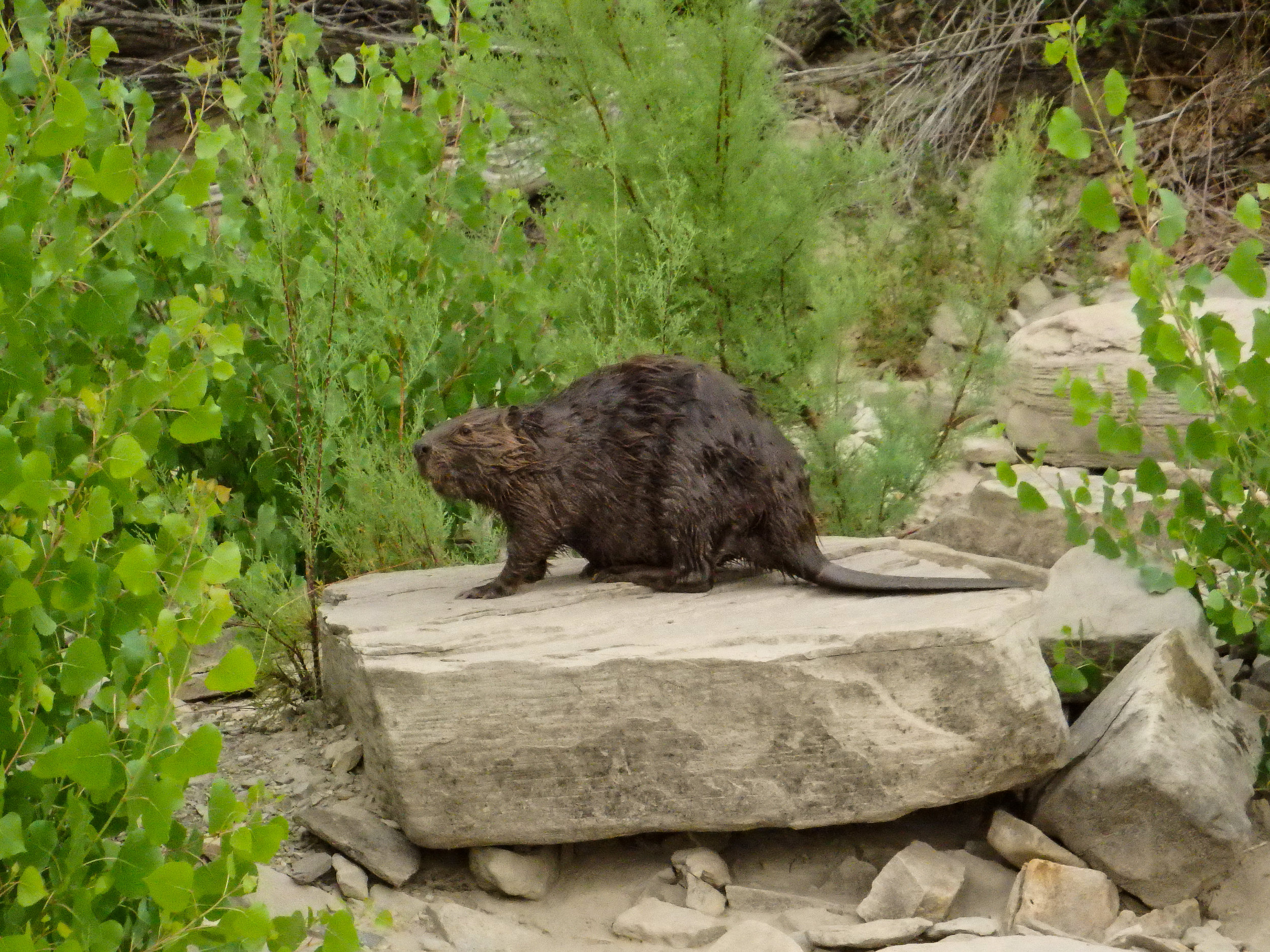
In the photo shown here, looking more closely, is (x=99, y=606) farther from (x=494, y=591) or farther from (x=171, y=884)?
(x=494, y=591)

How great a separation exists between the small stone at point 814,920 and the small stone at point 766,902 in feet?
0.08

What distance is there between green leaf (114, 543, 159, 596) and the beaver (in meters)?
1.66

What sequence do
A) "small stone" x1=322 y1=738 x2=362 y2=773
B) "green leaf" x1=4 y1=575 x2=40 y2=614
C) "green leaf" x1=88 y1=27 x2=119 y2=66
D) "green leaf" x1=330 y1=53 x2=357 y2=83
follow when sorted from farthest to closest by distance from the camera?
"green leaf" x1=330 y1=53 x2=357 y2=83 → "small stone" x1=322 y1=738 x2=362 y2=773 → "green leaf" x1=88 y1=27 x2=119 y2=66 → "green leaf" x1=4 y1=575 x2=40 y2=614

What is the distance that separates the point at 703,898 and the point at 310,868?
39.5 inches

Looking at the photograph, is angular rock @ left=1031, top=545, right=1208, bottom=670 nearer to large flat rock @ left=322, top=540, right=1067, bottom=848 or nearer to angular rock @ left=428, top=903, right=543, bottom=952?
large flat rock @ left=322, top=540, right=1067, bottom=848

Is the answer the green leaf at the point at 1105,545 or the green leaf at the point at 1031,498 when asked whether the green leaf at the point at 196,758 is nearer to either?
the green leaf at the point at 1031,498

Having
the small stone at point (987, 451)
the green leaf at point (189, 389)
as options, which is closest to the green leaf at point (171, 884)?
the green leaf at point (189, 389)

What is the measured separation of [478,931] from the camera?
127 inches

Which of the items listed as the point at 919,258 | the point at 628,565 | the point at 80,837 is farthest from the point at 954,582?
the point at 919,258

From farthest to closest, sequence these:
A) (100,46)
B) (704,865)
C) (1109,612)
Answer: (1109,612), (704,865), (100,46)

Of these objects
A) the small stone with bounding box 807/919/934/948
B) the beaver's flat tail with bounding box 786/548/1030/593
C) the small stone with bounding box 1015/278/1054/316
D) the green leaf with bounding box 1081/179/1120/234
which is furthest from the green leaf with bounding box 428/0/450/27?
the small stone with bounding box 1015/278/1054/316

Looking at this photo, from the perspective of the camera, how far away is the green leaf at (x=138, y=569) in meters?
2.00

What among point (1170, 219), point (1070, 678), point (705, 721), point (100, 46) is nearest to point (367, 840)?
point (705, 721)

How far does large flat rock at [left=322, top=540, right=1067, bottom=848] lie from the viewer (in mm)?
3234
